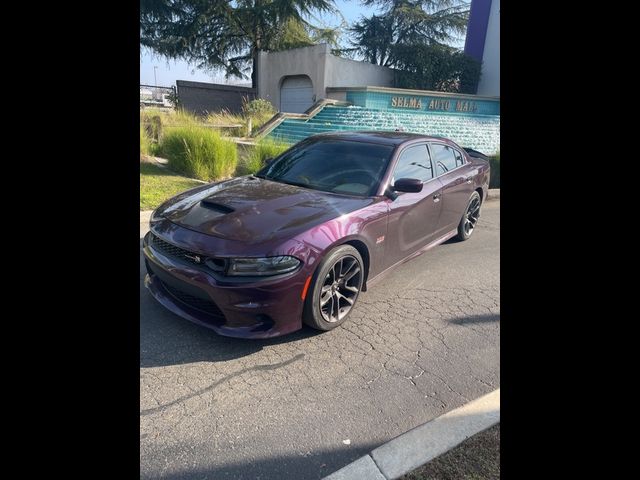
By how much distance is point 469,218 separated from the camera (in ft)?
19.9

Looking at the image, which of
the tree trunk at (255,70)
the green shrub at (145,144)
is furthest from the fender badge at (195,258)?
the tree trunk at (255,70)

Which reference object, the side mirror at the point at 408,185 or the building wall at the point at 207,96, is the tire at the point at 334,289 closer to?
the side mirror at the point at 408,185

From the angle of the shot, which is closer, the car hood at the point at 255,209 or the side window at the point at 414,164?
the car hood at the point at 255,209

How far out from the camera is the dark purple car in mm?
2941

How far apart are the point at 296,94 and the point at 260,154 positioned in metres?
15.6

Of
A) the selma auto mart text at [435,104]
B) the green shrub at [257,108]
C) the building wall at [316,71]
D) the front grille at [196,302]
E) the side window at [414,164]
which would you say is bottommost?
the front grille at [196,302]

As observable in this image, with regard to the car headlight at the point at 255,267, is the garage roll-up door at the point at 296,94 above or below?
above

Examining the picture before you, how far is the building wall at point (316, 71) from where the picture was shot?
21.5m

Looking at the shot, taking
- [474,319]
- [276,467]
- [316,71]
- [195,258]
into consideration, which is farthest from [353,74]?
[276,467]

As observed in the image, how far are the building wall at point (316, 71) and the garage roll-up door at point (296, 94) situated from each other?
0.31m

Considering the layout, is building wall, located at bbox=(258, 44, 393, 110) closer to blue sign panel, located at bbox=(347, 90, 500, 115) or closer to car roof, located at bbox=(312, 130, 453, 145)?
blue sign panel, located at bbox=(347, 90, 500, 115)

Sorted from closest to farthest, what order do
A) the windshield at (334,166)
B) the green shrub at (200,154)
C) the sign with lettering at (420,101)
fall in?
1. the windshield at (334,166)
2. the green shrub at (200,154)
3. the sign with lettering at (420,101)
